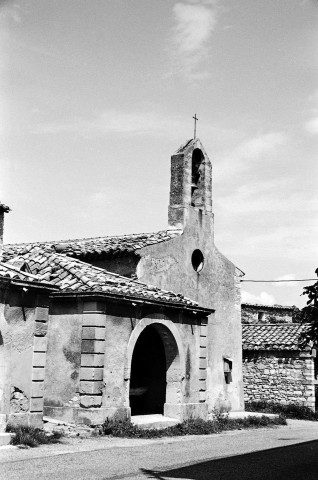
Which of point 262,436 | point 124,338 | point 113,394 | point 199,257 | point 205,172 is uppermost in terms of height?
point 205,172

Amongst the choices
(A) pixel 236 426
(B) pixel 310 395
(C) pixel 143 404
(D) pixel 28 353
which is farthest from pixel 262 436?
(B) pixel 310 395

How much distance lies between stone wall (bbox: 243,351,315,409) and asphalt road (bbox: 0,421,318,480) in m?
8.21

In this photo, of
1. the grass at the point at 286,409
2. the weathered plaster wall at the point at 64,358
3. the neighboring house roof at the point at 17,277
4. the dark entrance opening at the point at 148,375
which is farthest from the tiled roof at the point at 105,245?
the grass at the point at 286,409

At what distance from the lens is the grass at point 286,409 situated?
20.2 m

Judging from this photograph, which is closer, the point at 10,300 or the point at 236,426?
the point at 10,300

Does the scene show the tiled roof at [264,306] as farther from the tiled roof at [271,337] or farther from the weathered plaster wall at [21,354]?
the weathered plaster wall at [21,354]

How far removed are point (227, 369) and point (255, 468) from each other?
10.1 metres

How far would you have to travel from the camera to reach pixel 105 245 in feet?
58.0

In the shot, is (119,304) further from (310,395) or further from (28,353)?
(310,395)

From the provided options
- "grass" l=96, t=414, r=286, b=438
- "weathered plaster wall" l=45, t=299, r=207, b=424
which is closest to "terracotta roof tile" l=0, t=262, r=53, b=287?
"weathered plaster wall" l=45, t=299, r=207, b=424

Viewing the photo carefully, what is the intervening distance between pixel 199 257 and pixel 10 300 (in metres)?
8.52

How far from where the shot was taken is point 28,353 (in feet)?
37.3

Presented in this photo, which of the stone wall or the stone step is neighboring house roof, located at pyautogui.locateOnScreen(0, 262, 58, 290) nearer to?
the stone step

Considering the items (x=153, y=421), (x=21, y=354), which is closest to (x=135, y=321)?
(x=153, y=421)
